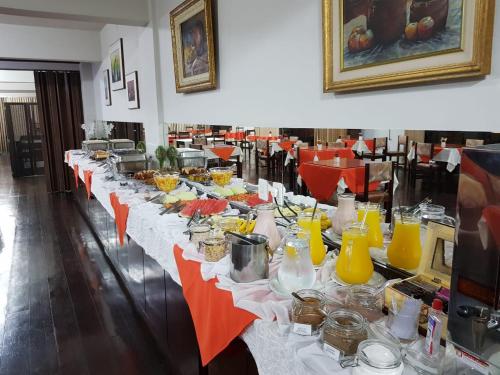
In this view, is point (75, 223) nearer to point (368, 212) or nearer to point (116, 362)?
point (116, 362)

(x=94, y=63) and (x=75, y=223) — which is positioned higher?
(x=94, y=63)

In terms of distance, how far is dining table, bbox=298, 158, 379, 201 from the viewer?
290 cm

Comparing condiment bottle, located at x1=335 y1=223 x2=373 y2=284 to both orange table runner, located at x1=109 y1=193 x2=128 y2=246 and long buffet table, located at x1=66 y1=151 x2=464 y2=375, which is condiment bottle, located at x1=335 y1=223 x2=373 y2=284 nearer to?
long buffet table, located at x1=66 y1=151 x2=464 y2=375

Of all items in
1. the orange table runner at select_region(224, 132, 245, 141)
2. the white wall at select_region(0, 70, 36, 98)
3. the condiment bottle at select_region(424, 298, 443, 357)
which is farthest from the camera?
the white wall at select_region(0, 70, 36, 98)

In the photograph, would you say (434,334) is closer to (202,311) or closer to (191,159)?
(202,311)

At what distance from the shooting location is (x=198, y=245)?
1.30m

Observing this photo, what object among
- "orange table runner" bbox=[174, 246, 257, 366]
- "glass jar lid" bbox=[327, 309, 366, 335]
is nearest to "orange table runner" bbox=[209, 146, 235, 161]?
"orange table runner" bbox=[174, 246, 257, 366]

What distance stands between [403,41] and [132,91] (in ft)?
10.2

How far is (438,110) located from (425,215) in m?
0.31

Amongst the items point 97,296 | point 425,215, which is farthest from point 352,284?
point 97,296

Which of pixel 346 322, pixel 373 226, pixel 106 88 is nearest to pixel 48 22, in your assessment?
pixel 106 88

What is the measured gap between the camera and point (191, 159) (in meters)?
2.71

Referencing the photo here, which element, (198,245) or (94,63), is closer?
(198,245)

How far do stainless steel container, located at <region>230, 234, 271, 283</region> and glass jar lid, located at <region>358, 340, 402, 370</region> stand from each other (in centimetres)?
41
